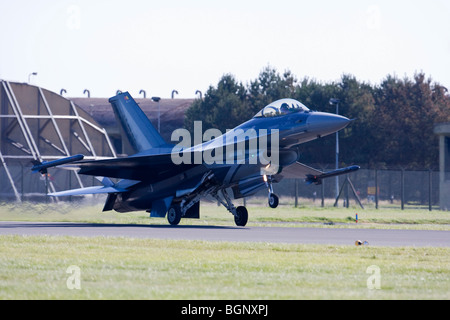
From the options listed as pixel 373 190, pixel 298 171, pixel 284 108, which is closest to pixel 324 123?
pixel 284 108

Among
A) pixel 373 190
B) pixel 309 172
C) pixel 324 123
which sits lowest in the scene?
pixel 373 190

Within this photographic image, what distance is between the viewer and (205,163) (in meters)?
25.6

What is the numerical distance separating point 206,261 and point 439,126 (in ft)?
135

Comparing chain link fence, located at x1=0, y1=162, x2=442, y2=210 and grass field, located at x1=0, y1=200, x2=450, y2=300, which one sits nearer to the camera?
grass field, located at x1=0, y1=200, x2=450, y2=300

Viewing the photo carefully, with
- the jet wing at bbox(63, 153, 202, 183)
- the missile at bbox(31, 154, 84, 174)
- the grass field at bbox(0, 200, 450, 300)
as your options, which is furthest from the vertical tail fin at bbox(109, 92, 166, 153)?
the grass field at bbox(0, 200, 450, 300)

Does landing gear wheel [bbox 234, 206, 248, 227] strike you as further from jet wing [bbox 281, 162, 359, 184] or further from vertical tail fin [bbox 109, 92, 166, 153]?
vertical tail fin [bbox 109, 92, 166, 153]

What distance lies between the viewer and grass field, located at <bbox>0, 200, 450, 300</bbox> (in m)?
9.73

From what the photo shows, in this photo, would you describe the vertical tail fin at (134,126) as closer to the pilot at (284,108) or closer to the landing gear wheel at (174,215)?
the landing gear wheel at (174,215)

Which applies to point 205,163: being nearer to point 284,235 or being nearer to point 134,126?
point 134,126

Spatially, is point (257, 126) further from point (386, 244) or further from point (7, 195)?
point (7, 195)

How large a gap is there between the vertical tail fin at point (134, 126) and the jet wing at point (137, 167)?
1570mm

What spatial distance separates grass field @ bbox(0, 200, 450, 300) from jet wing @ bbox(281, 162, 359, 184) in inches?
414

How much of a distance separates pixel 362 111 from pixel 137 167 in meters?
48.7

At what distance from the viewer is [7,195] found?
133ft
